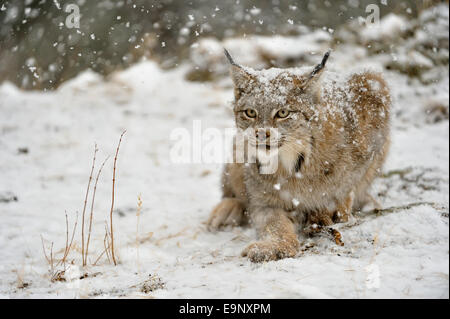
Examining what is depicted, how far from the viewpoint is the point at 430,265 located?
220 cm

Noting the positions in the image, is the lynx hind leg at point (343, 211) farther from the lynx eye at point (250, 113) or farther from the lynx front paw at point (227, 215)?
the lynx eye at point (250, 113)

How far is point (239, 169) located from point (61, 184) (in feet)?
8.18

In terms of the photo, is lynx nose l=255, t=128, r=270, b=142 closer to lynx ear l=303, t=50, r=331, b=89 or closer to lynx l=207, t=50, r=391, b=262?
lynx l=207, t=50, r=391, b=262

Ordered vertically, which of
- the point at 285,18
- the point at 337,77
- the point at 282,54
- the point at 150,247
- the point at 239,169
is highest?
the point at 285,18

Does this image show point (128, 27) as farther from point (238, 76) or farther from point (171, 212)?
point (238, 76)

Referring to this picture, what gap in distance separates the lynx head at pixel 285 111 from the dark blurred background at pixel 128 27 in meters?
4.93

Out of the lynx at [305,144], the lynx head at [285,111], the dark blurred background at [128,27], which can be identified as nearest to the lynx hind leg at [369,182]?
the lynx at [305,144]

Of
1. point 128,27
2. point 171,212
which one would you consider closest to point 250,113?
point 171,212

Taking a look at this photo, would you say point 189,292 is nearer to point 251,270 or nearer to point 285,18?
point 251,270

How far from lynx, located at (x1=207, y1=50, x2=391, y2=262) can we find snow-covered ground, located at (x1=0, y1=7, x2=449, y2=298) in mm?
235

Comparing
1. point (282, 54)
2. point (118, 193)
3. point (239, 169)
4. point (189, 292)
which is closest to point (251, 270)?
point (189, 292)

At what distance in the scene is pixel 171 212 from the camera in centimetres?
416

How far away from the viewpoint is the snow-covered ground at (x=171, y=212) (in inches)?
88.9

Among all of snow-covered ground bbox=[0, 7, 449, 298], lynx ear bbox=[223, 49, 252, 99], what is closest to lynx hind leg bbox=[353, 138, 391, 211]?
snow-covered ground bbox=[0, 7, 449, 298]
